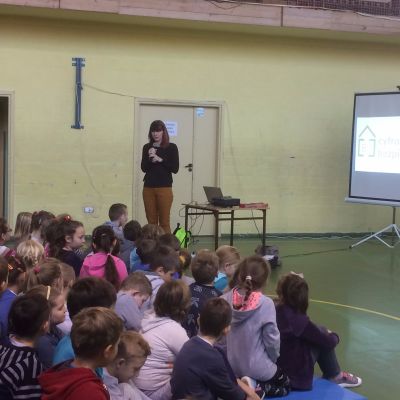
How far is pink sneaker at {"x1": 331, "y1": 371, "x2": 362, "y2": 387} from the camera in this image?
12.8 feet

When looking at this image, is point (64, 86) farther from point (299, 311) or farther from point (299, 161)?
point (299, 311)

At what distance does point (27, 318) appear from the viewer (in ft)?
7.90

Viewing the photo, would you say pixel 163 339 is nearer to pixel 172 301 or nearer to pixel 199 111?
pixel 172 301

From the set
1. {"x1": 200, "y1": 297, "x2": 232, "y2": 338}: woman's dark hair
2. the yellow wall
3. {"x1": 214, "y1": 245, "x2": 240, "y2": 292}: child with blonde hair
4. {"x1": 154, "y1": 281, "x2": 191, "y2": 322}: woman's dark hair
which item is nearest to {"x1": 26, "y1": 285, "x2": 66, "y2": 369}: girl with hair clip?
{"x1": 154, "y1": 281, "x2": 191, "y2": 322}: woman's dark hair

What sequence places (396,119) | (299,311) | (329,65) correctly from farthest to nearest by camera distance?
(329,65) → (396,119) → (299,311)

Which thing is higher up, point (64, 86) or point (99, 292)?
point (64, 86)

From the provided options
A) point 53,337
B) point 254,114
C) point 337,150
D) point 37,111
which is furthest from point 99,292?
point 337,150

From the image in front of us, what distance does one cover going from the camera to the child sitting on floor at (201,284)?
367 cm

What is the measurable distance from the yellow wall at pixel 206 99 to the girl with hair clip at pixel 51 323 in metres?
6.22

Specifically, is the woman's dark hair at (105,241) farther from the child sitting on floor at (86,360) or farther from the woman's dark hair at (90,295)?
the child sitting on floor at (86,360)

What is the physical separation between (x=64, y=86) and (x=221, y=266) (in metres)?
5.31

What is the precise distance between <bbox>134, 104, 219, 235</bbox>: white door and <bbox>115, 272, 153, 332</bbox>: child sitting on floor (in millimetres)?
6005

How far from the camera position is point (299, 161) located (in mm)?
10078

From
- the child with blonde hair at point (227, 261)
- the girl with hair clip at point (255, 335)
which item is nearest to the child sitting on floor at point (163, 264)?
the child with blonde hair at point (227, 261)
